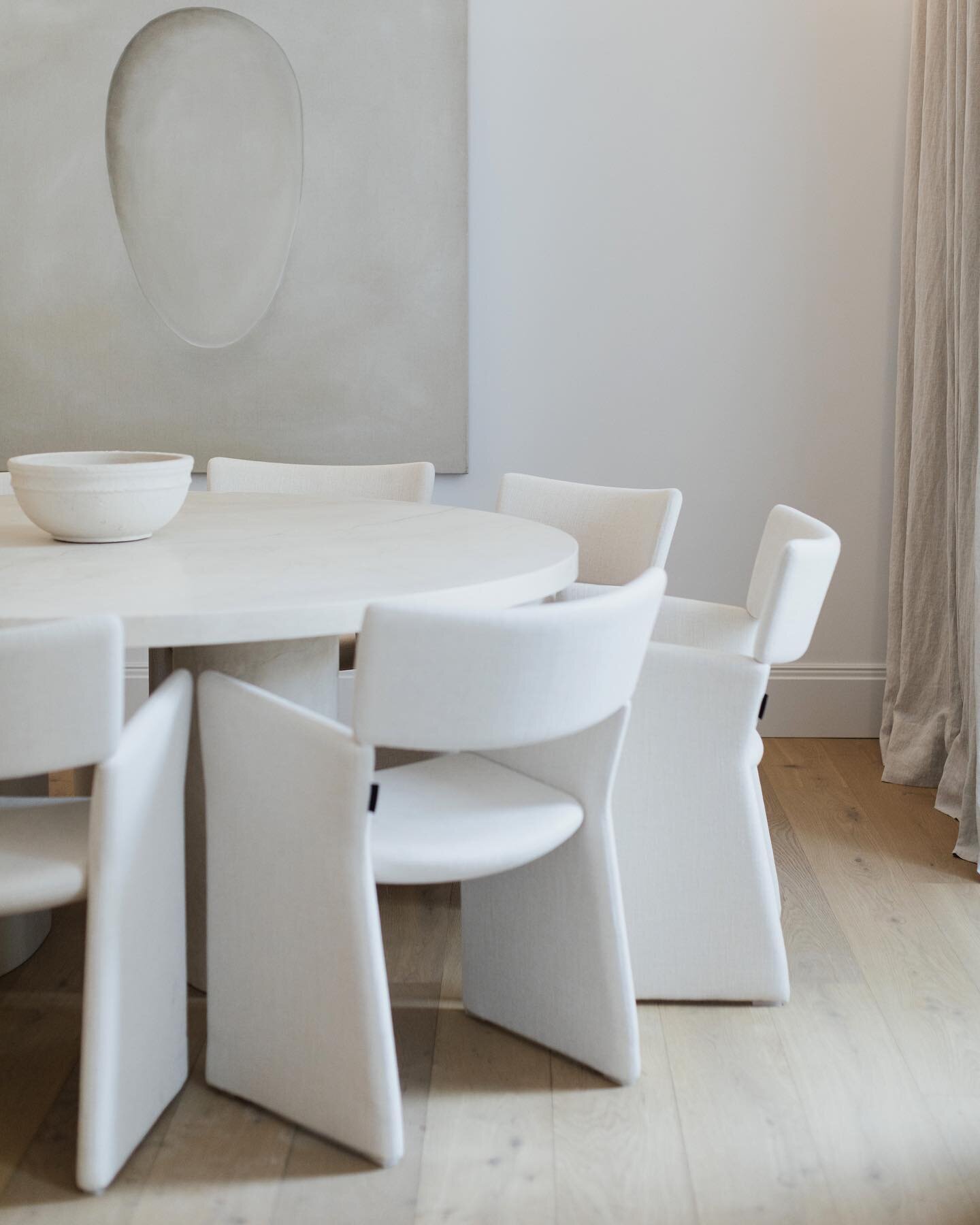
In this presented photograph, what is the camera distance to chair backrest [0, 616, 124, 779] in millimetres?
1277

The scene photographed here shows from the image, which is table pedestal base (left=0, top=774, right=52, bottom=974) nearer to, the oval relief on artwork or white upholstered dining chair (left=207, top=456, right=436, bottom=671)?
white upholstered dining chair (left=207, top=456, right=436, bottom=671)

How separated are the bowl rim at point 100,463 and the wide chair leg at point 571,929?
0.71 metres

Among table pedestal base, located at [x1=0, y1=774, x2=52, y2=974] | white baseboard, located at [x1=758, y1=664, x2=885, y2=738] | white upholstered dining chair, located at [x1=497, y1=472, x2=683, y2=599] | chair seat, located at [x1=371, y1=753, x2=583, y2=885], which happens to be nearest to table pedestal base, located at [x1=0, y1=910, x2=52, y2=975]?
table pedestal base, located at [x1=0, y1=774, x2=52, y2=974]

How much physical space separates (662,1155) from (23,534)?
4.66ft

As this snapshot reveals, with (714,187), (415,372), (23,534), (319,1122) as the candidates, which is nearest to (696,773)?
(319,1122)

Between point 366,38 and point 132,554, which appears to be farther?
point 366,38

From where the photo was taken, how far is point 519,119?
327 centimetres

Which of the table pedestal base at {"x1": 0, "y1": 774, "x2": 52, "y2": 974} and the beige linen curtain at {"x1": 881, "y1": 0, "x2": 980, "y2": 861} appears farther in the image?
the beige linen curtain at {"x1": 881, "y1": 0, "x2": 980, "y2": 861}

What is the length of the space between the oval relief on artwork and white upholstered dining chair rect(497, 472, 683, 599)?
110 centimetres

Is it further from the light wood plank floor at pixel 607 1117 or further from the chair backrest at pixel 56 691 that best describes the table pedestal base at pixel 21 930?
the chair backrest at pixel 56 691

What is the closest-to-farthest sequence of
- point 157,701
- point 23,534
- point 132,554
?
point 157,701, point 132,554, point 23,534

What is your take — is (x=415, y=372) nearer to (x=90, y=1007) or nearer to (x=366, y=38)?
(x=366, y=38)

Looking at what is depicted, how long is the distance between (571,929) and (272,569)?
678mm

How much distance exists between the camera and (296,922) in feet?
5.09
